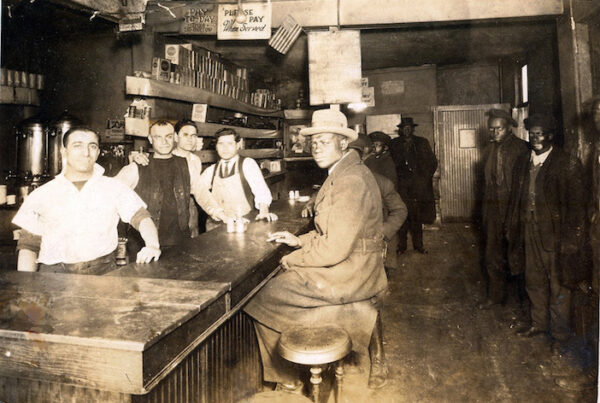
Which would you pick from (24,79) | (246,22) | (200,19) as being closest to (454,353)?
(246,22)

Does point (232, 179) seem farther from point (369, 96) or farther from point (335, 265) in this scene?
point (369, 96)

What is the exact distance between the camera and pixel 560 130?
4785 millimetres

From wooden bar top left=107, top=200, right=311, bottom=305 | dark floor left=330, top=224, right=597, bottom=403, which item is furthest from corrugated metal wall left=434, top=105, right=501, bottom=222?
wooden bar top left=107, top=200, right=311, bottom=305

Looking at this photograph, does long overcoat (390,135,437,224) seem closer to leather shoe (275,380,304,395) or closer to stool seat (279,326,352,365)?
leather shoe (275,380,304,395)

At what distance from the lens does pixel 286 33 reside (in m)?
4.47

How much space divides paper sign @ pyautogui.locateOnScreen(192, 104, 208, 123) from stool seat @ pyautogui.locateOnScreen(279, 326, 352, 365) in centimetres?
364

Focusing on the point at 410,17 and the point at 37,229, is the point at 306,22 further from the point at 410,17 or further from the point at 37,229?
the point at 37,229

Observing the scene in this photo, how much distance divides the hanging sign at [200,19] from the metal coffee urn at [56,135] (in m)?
1.69

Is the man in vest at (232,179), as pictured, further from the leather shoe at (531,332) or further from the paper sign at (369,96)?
the paper sign at (369,96)

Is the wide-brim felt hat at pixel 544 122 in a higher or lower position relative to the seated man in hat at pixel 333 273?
higher

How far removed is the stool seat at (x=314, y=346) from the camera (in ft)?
6.09

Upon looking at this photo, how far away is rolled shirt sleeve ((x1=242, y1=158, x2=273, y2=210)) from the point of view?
415 cm

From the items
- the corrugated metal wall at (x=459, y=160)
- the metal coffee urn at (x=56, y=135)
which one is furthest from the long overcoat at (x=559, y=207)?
the metal coffee urn at (x=56, y=135)

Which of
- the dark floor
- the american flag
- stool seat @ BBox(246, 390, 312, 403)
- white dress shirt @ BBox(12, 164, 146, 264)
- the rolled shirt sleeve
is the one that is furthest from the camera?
the american flag
